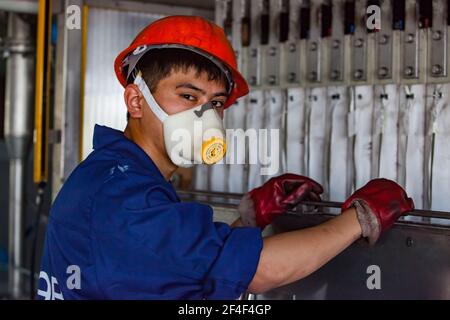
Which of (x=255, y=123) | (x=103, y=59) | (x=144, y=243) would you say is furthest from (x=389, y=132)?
(x=103, y=59)

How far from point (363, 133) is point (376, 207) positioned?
43.6 inches

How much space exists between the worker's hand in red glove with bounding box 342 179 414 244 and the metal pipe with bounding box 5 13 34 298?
345 cm

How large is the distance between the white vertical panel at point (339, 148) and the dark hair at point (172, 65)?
118 centimetres

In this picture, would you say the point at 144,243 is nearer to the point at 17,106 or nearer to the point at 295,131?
the point at 295,131

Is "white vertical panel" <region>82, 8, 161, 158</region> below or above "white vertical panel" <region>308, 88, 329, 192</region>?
above

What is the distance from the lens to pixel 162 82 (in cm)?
189

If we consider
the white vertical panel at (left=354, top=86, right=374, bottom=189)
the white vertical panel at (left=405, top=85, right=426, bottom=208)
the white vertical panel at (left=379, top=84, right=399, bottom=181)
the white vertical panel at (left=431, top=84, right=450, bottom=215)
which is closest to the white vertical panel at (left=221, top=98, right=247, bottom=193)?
the white vertical panel at (left=354, top=86, right=374, bottom=189)

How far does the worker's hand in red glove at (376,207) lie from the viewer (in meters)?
1.82

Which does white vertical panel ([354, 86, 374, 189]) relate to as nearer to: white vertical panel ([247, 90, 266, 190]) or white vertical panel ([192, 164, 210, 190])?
white vertical panel ([247, 90, 266, 190])

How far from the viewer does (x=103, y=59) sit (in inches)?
156

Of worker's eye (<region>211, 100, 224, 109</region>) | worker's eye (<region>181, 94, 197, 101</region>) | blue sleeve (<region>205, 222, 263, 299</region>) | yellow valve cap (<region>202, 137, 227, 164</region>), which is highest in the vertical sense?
worker's eye (<region>181, 94, 197, 101</region>)

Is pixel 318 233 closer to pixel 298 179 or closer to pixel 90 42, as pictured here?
pixel 298 179

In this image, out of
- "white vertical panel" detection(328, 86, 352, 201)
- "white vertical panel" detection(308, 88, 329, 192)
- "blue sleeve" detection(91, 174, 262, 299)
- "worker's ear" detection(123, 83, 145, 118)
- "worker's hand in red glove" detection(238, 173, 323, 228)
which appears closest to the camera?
"blue sleeve" detection(91, 174, 262, 299)

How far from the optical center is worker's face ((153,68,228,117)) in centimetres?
187
